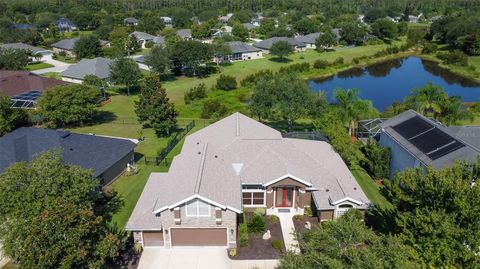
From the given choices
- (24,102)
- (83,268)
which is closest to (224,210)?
(83,268)

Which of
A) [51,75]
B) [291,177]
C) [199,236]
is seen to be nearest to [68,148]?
[199,236]

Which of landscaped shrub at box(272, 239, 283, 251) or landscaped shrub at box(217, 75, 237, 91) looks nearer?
landscaped shrub at box(272, 239, 283, 251)

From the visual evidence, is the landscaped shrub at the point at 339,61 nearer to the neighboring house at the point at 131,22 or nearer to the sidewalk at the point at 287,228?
the sidewalk at the point at 287,228

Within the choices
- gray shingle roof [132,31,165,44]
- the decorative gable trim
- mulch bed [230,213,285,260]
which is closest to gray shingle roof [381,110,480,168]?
the decorative gable trim

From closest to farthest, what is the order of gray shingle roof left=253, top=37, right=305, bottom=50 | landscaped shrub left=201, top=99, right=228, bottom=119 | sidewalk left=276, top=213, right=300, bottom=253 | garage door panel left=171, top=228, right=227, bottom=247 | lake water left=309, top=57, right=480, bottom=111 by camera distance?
garage door panel left=171, top=228, right=227, bottom=247 < sidewalk left=276, top=213, right=300, bottom=253 < landscaped shrub left=201, top=99, right=228, bottom=119 < lake water left=309, top=57, right=480, bottom=111 < gray shingle roof left=253, top=37, right=305, bottom=50

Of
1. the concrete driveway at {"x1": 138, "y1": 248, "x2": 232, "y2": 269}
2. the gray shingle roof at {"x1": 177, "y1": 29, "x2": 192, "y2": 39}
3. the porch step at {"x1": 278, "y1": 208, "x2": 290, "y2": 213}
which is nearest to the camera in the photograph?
the concrete driveway at {"x1": 138, "y1": 248, "x2": 232, "y2": 269}

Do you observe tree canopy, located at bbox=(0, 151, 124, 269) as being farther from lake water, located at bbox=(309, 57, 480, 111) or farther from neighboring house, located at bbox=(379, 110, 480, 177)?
lake water, located at bbox=(309, 57, 480, 111)

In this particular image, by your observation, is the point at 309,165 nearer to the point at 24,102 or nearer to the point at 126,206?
the point at 126,206
